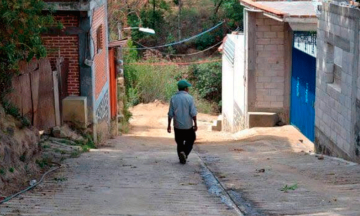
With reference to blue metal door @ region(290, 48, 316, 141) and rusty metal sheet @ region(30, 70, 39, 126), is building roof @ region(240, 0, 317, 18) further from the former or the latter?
rusty metal sheet @ region(30, 70, 39, 126)

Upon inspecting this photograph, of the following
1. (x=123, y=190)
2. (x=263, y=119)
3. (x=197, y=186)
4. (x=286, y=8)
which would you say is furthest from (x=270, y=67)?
(x=123, y=190)

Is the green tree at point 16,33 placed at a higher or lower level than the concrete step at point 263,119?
higher

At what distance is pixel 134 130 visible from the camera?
27.0 m

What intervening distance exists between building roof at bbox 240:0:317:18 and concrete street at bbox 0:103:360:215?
15.4 feet

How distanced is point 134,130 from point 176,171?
50.8 feet

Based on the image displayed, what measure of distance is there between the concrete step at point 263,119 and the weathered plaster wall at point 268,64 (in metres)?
0.24

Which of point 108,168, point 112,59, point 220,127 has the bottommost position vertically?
point 220,127

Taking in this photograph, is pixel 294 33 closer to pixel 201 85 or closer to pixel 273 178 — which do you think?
pixel 273 178

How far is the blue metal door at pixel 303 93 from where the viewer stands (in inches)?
712

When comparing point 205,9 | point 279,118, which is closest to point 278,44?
point 279,118

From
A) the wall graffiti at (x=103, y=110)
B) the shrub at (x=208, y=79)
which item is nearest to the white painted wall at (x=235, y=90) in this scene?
the wall graffiti at (x=103, y=110)

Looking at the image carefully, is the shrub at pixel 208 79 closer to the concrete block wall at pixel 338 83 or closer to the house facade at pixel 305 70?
the house facade at pixel 305 70

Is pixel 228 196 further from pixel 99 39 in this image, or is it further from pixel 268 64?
pixel 268 64

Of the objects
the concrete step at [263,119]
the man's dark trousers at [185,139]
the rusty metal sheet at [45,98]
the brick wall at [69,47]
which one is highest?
the brick wall at [69,47]
